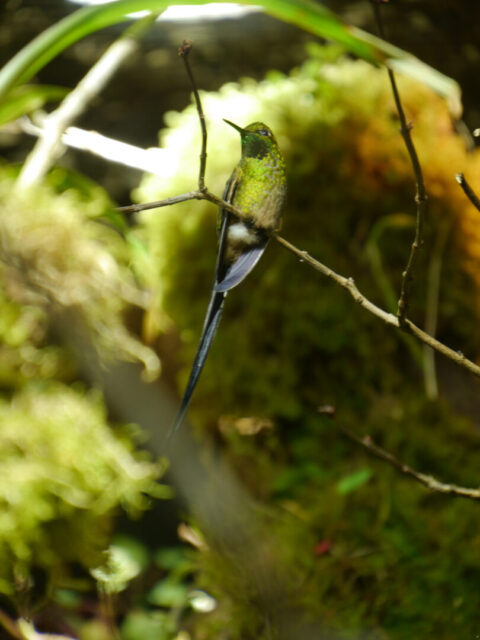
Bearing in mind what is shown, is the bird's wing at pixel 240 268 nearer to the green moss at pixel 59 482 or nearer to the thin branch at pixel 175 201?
the thin branch at pixel 175 201

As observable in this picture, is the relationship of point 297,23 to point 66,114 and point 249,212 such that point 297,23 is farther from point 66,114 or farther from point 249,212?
point 66,114

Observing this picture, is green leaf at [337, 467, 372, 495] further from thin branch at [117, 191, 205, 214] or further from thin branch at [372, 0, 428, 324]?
thin branch at [117, 191, 205, 214]

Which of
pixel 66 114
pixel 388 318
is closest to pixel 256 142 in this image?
pixel 388 318

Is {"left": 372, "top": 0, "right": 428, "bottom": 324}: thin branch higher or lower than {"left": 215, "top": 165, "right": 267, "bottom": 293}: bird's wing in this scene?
higher

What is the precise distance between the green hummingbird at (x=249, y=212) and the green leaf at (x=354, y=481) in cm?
50

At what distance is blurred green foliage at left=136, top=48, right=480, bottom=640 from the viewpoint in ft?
2.62

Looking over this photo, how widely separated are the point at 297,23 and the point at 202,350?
30 centimetres

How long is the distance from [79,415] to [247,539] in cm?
42

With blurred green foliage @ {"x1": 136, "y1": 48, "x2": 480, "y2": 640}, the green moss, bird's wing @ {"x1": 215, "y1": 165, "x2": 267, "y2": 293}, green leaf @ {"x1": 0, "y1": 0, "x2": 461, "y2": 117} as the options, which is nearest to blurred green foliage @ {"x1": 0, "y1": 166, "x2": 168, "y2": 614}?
the green moss

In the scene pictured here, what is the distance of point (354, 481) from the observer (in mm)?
823

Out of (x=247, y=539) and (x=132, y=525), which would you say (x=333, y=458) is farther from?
(x=132, y=525)

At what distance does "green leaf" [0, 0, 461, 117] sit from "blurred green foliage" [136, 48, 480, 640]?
0.94 ft

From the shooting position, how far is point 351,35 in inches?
16.9

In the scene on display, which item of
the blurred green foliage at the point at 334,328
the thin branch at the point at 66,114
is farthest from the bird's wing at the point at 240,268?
the thin branch at the point at 66,114
